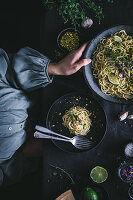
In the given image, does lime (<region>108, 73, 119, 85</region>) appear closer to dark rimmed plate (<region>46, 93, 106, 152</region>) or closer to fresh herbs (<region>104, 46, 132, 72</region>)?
fresh herbs (<region>104, 46, 132, 72</region>)

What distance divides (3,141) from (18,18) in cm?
182

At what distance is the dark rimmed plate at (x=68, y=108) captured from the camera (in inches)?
80.7

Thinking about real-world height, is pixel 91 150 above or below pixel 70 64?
below

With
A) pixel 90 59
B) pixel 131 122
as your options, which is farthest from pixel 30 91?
pixel 131 122

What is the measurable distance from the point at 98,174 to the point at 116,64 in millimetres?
1032

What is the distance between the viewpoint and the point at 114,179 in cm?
205

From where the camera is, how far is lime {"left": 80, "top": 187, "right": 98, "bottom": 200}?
191cm

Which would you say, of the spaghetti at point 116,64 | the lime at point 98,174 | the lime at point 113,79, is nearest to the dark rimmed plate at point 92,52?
the spaghetti at point 116,64

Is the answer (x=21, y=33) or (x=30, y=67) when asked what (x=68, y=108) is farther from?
(x=21, y=33)

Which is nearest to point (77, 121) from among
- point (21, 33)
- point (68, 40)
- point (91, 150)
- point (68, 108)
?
point (68, 108)

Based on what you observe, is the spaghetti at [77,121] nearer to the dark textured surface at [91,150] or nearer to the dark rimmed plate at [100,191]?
the dark textured surface at [91,150]

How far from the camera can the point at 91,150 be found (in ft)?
6.79

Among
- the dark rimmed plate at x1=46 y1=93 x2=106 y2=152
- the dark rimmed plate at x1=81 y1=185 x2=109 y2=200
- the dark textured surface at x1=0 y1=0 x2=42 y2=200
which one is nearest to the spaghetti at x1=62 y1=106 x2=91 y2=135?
the dark rimmed plate at x1=46 y1=93 x2=106 y2=152

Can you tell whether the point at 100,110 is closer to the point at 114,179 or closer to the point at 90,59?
the point at 90,59
